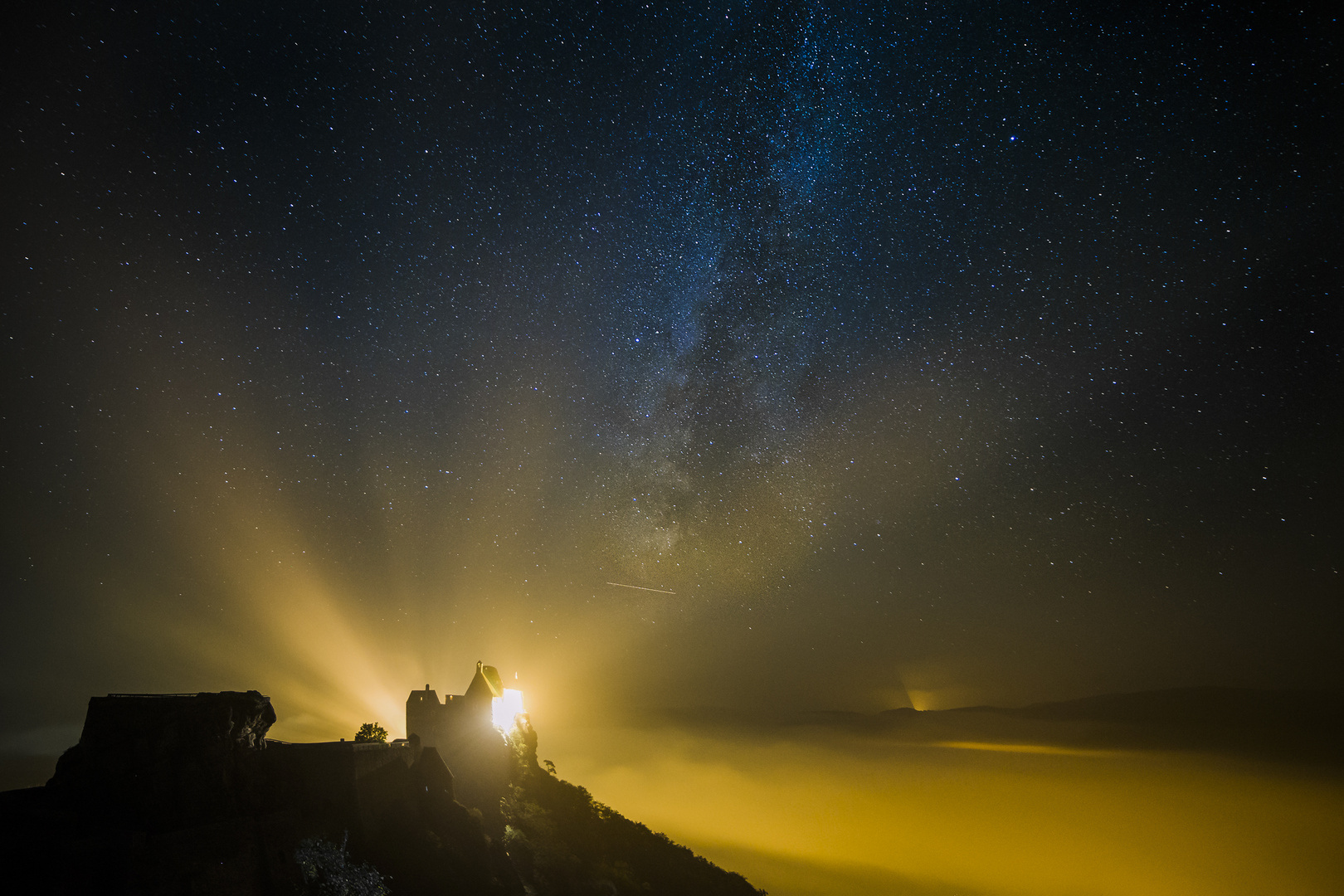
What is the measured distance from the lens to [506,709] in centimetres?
4203

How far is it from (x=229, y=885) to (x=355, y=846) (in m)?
6.24

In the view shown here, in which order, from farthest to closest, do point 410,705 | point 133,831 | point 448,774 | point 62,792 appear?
point 410,705 → point 448,774 → point 62,792 → point 133,831

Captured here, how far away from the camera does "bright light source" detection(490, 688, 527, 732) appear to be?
39.1 m

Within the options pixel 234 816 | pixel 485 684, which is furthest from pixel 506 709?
pixel 234 816

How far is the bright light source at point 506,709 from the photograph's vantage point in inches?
1538

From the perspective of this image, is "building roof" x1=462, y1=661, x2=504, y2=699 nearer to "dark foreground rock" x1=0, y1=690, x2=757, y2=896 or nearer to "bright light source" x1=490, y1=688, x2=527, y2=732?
"bright light source" x1=490, y1=688, x2=527, y2=732

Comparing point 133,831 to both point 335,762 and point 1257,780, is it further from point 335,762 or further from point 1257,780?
point 1257,780

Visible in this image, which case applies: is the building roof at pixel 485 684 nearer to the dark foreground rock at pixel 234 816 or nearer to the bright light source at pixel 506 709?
the bright light source at pixel 506 709

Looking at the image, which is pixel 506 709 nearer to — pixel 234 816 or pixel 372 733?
pixel 372 733

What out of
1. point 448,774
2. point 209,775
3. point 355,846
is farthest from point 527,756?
point 209,775

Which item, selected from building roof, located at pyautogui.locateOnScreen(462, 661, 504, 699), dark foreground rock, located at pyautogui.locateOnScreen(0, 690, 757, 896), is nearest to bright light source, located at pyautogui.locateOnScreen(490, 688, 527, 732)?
building roof, located at pyautogui.locateOnScreen(462, 661, 504, 699)

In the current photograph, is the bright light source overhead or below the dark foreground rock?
overhead

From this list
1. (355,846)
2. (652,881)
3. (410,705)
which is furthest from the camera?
(652,881)

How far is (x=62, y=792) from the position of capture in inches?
650
